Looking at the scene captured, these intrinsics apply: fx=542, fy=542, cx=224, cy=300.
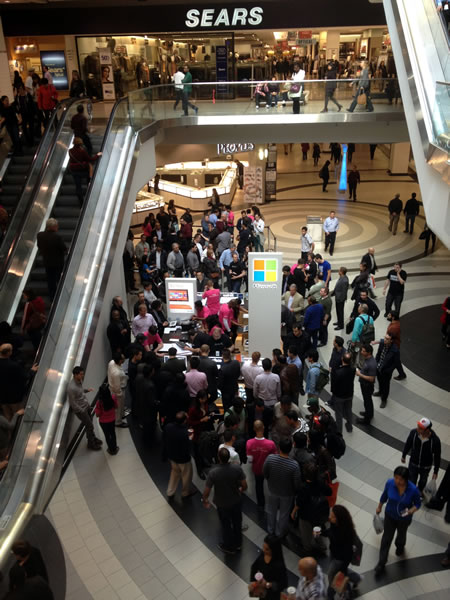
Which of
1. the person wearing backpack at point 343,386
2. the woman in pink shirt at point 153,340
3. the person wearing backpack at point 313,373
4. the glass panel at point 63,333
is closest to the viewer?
the glass panel at point 63,333

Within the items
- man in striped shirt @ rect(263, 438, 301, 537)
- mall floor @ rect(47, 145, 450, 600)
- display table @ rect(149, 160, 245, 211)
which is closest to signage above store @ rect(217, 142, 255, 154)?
display table @ rect(149, 160, 245, 211)

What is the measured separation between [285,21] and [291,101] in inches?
183

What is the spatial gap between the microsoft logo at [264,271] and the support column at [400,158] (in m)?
18.9

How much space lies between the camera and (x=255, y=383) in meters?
7.36

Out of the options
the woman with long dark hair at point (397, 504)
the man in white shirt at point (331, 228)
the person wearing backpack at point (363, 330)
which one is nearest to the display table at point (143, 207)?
the man in white shirt at point (331, 228)

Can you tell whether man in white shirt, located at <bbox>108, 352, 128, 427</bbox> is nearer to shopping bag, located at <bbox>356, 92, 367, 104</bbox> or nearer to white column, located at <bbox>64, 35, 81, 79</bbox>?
shopping bag, located at <bbox>356, 92, 367, 104</bbox>

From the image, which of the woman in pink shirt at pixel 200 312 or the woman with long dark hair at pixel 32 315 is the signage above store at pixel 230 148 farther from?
the woman with long dark hair at pixel 32 315

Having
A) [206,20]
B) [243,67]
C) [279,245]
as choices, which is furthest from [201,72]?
[279,245]

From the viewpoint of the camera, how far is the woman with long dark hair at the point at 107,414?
286 inches

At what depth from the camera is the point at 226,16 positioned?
18.7 m

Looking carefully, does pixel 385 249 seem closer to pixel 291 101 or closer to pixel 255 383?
pixel 291 101

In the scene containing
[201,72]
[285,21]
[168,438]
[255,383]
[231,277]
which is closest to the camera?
[168,438]

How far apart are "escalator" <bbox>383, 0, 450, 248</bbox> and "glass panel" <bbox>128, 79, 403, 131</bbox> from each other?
296cm

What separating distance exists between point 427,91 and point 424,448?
662 centimetres
